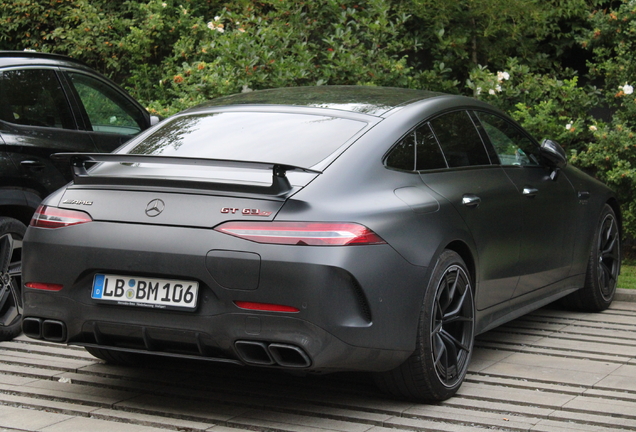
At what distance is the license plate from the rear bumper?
0.03 m

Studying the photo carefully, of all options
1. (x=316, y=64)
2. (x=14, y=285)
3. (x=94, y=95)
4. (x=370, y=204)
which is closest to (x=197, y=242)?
(x=370, y=204)

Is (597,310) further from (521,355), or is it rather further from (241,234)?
(241,234)

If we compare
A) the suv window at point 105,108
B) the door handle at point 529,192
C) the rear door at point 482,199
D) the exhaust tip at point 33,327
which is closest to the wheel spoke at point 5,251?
the suv window at point 105,108

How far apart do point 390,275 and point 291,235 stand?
513 mm

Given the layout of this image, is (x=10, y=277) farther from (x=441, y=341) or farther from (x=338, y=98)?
(x=441, y=341)

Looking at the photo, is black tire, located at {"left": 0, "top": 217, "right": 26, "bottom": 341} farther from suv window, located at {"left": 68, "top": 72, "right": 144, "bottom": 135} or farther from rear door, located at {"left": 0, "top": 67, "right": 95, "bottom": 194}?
suv window, located at {"left": 68, "top": 72, "right": 144, "bottom": 135}

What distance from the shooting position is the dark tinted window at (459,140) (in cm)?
501

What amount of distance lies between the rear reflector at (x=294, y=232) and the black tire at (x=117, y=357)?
1.48 meters

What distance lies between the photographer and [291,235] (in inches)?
153

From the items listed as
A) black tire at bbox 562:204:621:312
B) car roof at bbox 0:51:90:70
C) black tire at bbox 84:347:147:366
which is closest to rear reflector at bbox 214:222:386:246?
black tire at bbox 84:347:147:366

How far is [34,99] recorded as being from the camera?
6105 mm

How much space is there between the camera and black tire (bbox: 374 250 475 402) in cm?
436

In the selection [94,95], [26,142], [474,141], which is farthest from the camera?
[94,95]

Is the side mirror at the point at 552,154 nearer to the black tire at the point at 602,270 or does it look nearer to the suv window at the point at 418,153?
the black tire at the point at 602,270
